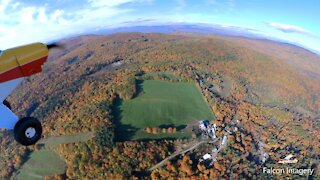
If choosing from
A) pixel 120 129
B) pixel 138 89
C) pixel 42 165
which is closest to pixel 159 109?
pixel 138 89

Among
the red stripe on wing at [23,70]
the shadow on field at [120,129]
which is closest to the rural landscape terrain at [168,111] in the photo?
the shadow on field at [120,129]

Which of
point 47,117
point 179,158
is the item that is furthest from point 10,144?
point 179,158

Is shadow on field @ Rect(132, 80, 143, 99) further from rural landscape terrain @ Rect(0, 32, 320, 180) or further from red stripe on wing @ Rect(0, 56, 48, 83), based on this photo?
red stripe on wing @ Rect(0, 56, 48, 83)

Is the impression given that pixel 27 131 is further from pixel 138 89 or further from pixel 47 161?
pixel 138 89

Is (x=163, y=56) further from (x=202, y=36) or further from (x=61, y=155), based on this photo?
(x=61, y=155)

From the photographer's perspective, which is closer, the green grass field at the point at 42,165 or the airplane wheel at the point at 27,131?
the airplane wheel at the point at 27,131

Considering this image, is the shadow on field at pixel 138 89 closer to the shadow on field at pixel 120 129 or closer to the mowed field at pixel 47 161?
the shadow on field at pixel 120 129

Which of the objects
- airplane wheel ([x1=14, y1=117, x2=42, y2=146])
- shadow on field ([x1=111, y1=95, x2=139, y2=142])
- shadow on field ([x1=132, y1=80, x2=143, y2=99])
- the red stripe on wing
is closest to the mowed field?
shadow on field ([x1=111, y1=95, x2=139, y2=142])
